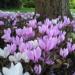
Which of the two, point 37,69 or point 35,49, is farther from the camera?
point 35,49

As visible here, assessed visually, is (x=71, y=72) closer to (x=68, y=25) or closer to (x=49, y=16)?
(x=68, y=25)

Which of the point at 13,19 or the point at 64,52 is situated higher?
the point at 64,52

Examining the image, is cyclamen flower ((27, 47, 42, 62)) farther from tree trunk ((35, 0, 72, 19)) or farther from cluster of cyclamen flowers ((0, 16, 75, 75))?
tree trunk ((35, 0, 72, 19))

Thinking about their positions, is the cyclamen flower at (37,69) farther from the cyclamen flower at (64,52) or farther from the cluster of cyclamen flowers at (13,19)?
the cluster of cyclamen flowers at (13,19)

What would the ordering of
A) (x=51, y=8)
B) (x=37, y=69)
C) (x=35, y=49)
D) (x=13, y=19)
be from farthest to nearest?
(x=51, y=8) < (x=13, y=19) < (x=35, y=49) < (x=37, y=69)

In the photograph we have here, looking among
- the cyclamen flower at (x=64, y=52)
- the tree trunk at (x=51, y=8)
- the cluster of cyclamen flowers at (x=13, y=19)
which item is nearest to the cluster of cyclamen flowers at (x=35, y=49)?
the cyclamen flower at (x=64, y=52)

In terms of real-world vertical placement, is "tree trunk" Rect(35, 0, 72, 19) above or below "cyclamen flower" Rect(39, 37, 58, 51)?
below

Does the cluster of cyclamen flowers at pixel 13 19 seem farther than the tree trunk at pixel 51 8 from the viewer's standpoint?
No

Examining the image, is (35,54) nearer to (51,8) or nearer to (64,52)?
(64,52)

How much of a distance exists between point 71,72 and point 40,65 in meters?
0.26

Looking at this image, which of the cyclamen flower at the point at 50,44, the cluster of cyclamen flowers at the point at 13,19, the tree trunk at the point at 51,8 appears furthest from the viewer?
the tree trunk at the point at 51,8

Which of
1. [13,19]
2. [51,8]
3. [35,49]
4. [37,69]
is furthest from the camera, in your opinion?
[51,8]

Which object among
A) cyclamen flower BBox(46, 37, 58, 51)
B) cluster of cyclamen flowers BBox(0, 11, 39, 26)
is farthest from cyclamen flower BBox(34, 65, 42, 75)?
cluster of cyclamen flowers BBox(0, 11, 39, 26)

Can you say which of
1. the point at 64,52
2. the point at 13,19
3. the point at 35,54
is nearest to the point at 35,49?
the point at 35,54
